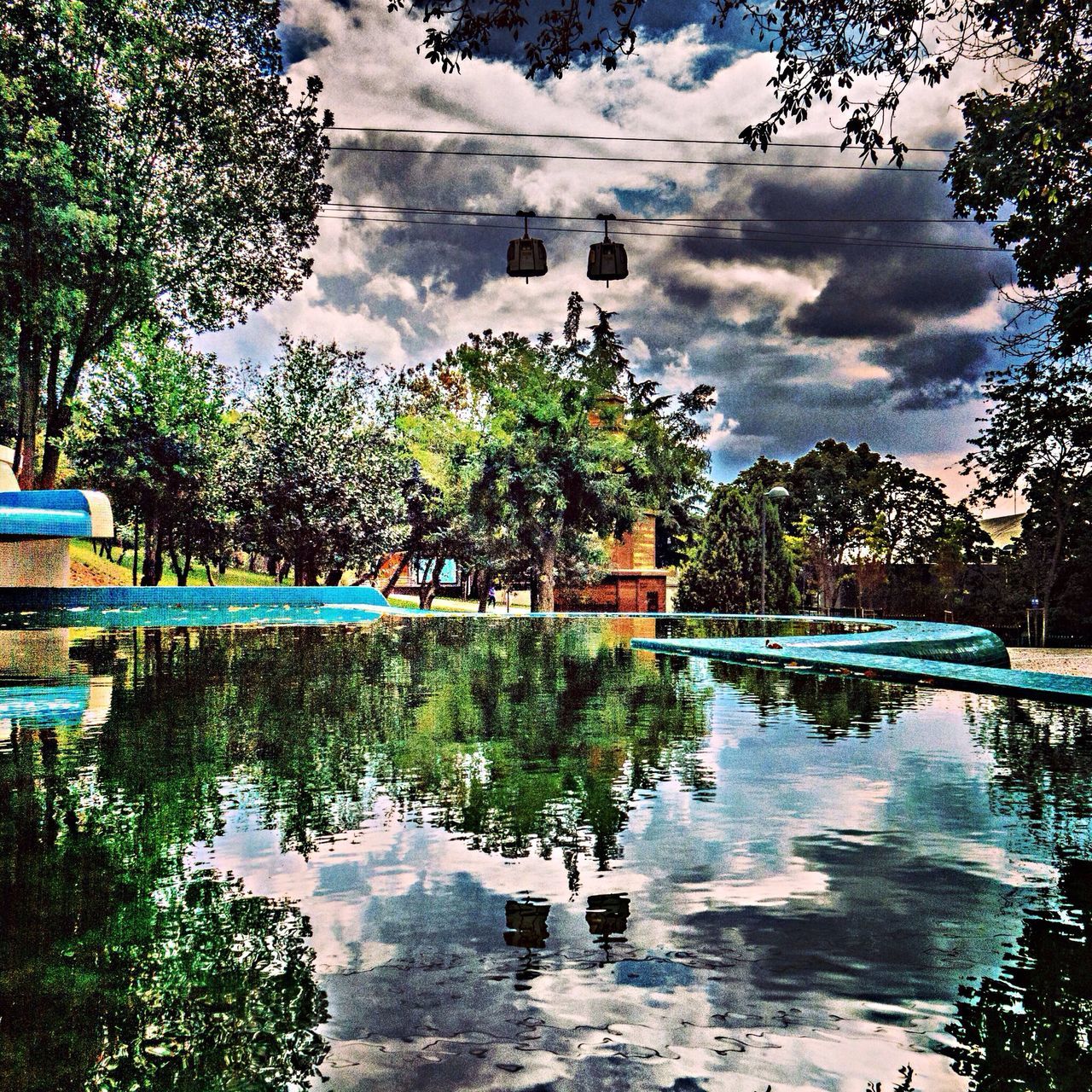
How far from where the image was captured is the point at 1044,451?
96.8ft

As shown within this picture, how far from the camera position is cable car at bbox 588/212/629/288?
19.2 meters

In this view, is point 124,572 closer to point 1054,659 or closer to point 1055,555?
point 1054,659

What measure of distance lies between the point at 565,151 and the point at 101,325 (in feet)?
44.7

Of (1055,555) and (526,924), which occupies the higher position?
(1055,555)

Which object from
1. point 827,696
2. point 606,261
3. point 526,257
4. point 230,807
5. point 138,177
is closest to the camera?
point 230,807

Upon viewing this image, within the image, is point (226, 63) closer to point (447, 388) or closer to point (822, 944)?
point (447, 388)

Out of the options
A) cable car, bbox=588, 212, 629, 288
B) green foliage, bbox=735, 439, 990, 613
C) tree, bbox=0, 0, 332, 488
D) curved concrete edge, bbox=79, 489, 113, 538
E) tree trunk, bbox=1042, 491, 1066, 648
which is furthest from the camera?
green foliage, bbox=735, 439, 990, 613

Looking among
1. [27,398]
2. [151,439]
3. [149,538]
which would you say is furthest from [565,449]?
[27,398]

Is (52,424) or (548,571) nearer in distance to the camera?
(52,424)

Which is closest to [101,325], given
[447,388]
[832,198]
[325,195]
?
[325,195]

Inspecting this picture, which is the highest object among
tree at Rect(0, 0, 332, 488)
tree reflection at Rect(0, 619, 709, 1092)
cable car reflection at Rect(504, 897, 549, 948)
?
tree at Rect(0, 0, 332, 488)

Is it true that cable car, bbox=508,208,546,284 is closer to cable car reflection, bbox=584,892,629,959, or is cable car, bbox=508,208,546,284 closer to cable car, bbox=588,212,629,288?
cable car, bbox=588,212,629,288

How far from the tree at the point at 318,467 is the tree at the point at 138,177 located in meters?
6.72

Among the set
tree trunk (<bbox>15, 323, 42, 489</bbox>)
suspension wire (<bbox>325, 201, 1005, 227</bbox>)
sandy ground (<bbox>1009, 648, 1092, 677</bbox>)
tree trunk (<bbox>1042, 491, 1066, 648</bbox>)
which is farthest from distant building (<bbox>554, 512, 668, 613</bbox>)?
tree trunk (<bbox>15, 323, 42, 489</bbox>)
